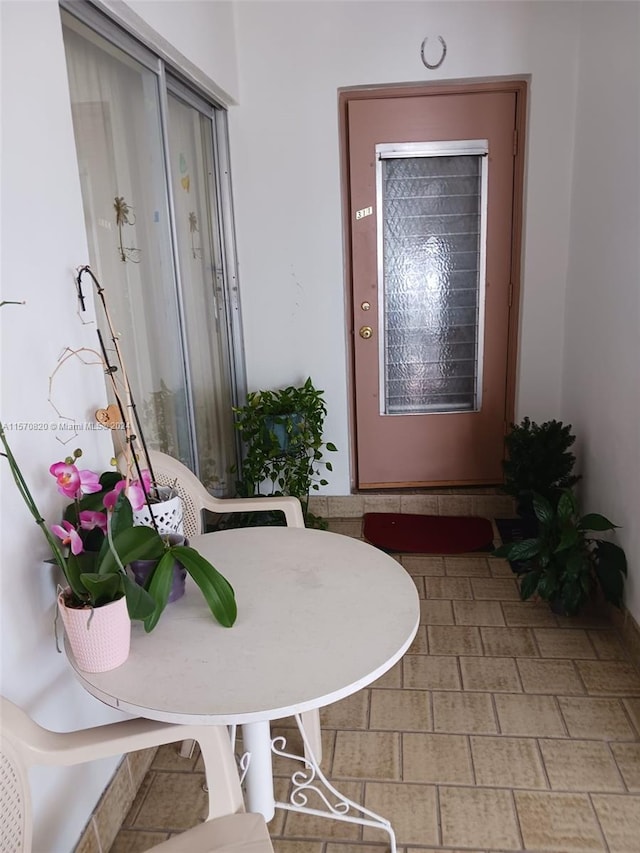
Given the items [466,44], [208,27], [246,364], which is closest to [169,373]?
[246,364]

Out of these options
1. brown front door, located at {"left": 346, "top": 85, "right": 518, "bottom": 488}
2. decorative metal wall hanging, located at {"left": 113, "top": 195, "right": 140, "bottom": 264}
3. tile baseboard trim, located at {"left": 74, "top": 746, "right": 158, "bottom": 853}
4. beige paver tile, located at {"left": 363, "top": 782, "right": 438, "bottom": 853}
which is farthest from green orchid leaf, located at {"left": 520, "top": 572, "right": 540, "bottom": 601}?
decorative metal wall hanging, located at {"left": 113, "top": 195, "right": 140, "bottom": 264}

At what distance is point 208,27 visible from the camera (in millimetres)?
2559

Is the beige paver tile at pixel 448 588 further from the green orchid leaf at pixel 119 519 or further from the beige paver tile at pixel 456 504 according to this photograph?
the green orchid leaf at pixel 119 519

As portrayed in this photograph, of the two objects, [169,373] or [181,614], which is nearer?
[181,614]

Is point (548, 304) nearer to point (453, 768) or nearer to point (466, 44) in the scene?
point (466, 44)

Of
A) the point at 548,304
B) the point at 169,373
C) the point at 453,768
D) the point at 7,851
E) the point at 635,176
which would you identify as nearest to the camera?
the point at 7,851

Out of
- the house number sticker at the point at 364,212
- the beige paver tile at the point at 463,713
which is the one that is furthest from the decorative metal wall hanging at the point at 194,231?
the beige paver tile at the point at 463,713

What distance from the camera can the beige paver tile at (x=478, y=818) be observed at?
1.59 metres

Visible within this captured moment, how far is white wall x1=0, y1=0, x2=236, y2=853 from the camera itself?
1.27 m

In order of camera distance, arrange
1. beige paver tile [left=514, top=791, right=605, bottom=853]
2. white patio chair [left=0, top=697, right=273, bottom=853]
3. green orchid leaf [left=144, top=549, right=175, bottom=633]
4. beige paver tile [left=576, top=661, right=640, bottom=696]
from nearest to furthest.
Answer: white patio chair [left=0, top=697, right=273, bottom=853], green orchid leaf [left=144, top=549, right=175, bottom=633], beige paver tile [left=514, top=791, right=605, bottom=853], beige paver tile [left=576, top=661, right=640, bottom=696]

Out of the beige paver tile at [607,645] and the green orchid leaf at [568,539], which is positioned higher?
the green orchid leaf at [568,539]

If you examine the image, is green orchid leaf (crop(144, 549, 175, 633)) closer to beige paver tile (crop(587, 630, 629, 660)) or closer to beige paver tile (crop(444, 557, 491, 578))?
beige paver tile (crop(587, 630, 629, 660))

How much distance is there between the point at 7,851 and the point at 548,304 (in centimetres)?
299

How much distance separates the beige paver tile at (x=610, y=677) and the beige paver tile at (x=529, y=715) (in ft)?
0.55
